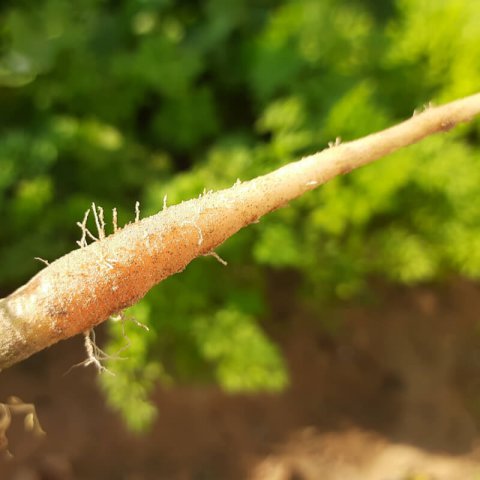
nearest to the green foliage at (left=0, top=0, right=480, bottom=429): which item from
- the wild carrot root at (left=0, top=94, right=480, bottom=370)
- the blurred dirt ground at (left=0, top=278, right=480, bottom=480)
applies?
the blurred dirt ground at (left=0, top=278, right=480, bottom=480)

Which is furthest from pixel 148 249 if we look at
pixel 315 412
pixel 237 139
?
pixel 315 412

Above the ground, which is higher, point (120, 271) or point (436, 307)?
point (436, 307)

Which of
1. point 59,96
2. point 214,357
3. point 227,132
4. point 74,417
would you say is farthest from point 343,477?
point 59,96

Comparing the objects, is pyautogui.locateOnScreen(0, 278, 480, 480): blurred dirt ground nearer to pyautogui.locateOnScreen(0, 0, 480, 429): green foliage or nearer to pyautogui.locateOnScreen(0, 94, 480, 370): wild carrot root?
pyautogui.locateOnScreen(0, 0, 480, 429): green foliage

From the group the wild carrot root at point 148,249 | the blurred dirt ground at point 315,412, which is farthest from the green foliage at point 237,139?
the wild carrot root at point 148,249

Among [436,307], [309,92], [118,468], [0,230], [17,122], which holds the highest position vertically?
[17,122]

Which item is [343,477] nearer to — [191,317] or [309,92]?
[191,317]
